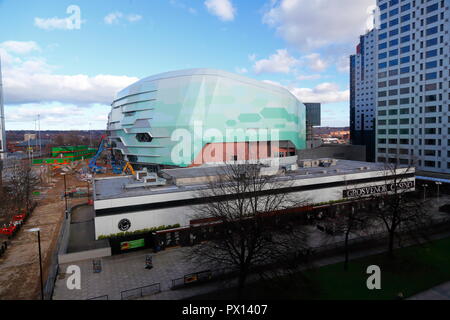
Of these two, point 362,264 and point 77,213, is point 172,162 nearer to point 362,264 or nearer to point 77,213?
point 77,213

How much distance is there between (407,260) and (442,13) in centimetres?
5187

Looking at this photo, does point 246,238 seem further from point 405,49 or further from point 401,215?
point 405,49

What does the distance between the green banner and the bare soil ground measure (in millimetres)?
5933

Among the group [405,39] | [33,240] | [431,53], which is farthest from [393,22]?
[33,240]

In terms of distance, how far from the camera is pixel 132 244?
25.6m

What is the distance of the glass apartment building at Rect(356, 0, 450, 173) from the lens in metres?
52.9

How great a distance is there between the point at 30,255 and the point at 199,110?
3482cm

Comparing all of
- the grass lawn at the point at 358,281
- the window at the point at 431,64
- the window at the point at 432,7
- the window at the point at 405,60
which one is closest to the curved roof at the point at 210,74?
the window at the point at 405,60

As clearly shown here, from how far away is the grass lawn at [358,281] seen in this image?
18250 millimetres

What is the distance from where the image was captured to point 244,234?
59.8 ft

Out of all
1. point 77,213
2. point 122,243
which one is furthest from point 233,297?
point 77,213

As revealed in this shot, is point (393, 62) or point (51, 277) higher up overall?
point (393, 62)

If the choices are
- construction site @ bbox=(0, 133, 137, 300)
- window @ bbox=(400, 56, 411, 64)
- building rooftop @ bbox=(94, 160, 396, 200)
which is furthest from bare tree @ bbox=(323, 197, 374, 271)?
window @ bbox=(400, 56, 411, 64)

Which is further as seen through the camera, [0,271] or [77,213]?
[77,213]
